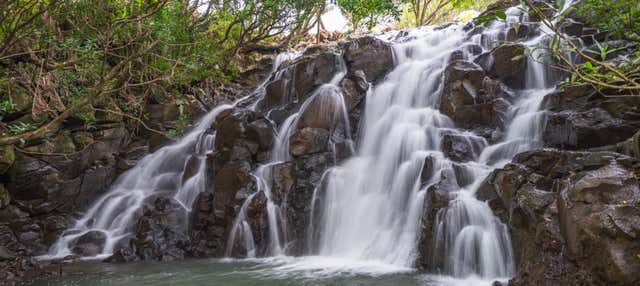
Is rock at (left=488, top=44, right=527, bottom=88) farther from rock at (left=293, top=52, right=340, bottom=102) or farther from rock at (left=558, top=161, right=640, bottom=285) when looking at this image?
rock at (left=558, top=161, right=640, bottom=285)

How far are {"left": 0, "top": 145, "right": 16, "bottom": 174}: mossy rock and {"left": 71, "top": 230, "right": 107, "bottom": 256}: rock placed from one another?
8.79 ft

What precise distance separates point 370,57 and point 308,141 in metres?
3.94

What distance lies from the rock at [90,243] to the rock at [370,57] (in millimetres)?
8085

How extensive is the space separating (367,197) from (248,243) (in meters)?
2.71

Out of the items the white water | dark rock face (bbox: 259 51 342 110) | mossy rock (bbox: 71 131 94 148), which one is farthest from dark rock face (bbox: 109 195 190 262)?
dark rock face (bbox: 259 51 342 110)

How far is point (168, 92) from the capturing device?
48.7 ft

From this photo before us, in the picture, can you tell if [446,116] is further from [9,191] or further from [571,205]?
[9,191]

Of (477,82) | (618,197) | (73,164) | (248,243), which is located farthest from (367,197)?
(73,164)

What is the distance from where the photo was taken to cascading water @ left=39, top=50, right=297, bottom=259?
32.8 ft

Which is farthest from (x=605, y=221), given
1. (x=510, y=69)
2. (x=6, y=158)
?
(x=6, y=158)

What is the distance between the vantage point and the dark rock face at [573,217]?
4094 mm

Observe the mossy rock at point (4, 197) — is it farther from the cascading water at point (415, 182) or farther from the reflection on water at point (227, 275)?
the cascading water at point (415, 182)

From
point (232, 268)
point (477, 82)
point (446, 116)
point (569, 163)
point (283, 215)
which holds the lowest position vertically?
point (232, 268)

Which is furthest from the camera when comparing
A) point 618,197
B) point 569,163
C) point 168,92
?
point 168,92
